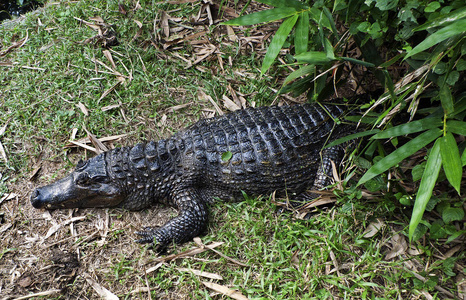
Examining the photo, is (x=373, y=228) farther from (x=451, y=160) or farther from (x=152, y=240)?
(x=152, y=240)

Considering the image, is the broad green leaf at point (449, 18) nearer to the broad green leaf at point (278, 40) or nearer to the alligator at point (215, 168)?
the broad green leaf at point (278, 40)

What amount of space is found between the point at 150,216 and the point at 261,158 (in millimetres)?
1162

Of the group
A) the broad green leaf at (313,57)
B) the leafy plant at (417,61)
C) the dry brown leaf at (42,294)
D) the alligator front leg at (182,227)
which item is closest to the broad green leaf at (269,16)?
the leafy plant at (417,61)

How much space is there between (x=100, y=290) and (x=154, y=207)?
88 cm

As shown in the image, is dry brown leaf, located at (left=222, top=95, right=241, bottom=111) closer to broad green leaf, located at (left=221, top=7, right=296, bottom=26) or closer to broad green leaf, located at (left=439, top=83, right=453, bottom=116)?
broad green leaf, located at (left=221, top=7, right=296, bottom=26)

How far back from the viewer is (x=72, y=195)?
319 centimetres

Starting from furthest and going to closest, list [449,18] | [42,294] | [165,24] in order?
[165,24] < [42,294] < [449,18]

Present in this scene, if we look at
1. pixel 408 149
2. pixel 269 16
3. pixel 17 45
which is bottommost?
pixel 408 149

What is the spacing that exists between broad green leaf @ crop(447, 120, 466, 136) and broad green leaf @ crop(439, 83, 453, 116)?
0.07 meters

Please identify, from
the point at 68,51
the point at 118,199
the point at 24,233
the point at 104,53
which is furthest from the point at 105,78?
the point at 24,233

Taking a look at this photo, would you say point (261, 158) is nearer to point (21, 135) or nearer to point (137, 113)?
point (137, 113)

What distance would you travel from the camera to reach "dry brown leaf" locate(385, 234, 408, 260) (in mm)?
2652

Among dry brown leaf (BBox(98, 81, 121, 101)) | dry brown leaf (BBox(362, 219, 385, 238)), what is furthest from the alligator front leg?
dry brown leaf (BBox(98, 81, 121, 101))

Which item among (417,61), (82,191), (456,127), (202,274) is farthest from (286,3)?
(82,191)
